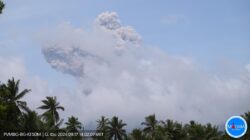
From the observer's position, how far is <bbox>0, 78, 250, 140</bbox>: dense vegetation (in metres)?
45.1

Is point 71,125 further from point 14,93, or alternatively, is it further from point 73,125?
point 14,93

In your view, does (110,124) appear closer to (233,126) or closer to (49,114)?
(49,114)

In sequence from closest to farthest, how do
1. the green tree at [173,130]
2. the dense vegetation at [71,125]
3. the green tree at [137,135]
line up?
1. the dense vegetation at [71,125]
2. the green tree at [137,135]
3. the green tree at [173,130]

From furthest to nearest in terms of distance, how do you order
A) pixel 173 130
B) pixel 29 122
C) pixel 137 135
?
1. pixel 173 130
2. pixel 137 135
3. pixel 29 122

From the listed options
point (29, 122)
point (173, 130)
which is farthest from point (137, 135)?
point (29, 122)

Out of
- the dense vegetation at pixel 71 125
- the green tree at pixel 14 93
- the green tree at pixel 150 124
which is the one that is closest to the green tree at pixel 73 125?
the dense vegetation at pixel 71 125

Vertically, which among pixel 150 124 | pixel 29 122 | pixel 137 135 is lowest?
pixel 137 135

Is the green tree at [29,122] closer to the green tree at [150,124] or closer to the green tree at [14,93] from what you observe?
the green tree at [14,93]

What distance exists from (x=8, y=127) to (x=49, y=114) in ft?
85.0

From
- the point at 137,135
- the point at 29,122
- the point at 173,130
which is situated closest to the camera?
the point at 29,122

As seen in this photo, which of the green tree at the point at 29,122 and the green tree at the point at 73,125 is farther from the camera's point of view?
the green tree at the point at 73,125

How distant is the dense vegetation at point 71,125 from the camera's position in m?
45.1

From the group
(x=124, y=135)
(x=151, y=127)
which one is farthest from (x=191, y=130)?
(x=124, y=135)

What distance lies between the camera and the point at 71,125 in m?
85.1
